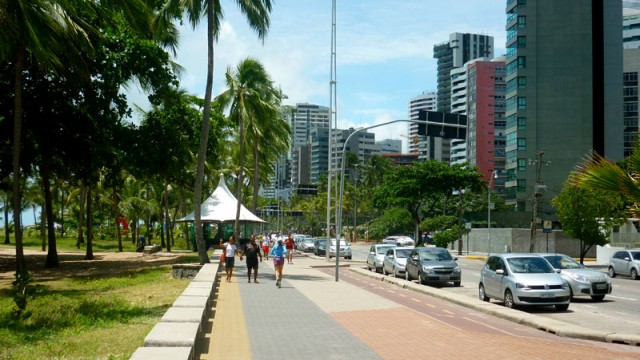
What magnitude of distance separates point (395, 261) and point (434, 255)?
4.02 m

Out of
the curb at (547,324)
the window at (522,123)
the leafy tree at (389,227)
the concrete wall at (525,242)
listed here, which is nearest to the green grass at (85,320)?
the curb at (547,324)

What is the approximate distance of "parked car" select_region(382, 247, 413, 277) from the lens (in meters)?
33.1

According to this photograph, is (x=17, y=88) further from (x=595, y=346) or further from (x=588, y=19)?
(x=588, y=19)

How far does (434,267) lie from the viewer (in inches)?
1122

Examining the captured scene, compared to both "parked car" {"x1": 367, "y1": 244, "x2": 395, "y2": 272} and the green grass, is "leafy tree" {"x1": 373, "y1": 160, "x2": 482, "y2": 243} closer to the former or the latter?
"parked car" {"x1": 367, "y1": 244, "x2": 395, "y2": 272}

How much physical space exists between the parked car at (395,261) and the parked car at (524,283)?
38.3ft

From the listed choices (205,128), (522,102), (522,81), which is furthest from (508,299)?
(522,81)

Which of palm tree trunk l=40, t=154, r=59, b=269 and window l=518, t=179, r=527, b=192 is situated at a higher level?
→ window l=518, t=179, r=527, b=192

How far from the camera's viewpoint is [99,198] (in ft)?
238

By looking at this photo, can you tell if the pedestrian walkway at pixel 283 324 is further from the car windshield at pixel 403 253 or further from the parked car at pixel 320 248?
the parked car at pixel 320 248

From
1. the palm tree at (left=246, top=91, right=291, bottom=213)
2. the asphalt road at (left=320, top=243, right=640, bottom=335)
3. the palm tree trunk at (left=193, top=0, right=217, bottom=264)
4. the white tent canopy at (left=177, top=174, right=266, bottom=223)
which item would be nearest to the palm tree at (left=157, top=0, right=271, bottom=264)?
the palm tree trunk at (left=193, top=0, right=217, bottom=264)

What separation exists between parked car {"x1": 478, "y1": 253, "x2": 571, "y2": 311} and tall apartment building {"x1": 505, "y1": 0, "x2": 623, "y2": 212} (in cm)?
6670

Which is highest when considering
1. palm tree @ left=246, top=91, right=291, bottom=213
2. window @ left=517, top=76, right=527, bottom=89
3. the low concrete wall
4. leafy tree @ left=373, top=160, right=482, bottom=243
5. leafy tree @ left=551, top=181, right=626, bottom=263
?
window @ left=517, top=76, right=527, bottom=89

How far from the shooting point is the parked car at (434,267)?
93.4 ft
